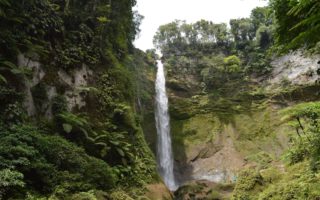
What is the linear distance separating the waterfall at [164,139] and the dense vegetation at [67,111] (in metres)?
7.32

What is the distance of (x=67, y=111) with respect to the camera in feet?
36.3

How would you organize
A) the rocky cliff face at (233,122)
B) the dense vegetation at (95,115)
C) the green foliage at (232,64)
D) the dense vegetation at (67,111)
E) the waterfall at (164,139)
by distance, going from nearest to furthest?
the dense vegetation at (95,115)
the dense vegetation at (67,111)
the waterfall at (164,139)
the rocky cliff face at (233,122)
the green foliage at (232,64)

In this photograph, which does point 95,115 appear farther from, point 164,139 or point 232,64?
point 232,64

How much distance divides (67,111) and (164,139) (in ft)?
44.2

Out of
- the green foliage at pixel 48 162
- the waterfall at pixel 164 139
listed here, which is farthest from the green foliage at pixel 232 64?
the green foliage at pixel 48 162

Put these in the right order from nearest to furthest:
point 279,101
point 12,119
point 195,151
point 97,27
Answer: point 12,119 → point 97,27 → point 195,151 → point 279,101

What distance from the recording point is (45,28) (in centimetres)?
1215

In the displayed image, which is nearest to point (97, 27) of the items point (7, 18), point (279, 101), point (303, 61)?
point (7, 18)

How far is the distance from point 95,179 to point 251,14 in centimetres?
3926

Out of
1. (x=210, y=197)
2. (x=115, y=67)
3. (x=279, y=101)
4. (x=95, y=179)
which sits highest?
(x=115, y=67)

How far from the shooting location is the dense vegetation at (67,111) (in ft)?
24.3

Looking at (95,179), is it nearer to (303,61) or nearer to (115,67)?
(115,67)

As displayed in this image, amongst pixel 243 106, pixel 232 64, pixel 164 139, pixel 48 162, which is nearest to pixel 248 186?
pixel 48 162

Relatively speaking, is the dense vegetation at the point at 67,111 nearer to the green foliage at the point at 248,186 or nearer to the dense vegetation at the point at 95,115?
the dense vegetation at the point at 95,115
